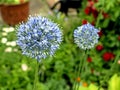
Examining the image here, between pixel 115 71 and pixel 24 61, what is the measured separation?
88 centimetres

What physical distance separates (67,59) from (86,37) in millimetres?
1690

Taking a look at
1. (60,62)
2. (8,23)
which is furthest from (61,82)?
(8,23)

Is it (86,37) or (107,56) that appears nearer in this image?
(86,37)

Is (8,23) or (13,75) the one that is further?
(8,23)

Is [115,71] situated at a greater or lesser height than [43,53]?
lesser

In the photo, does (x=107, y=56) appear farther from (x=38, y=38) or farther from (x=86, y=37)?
(x=38, y=38)

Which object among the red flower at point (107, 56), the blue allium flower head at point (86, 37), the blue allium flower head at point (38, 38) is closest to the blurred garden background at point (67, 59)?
the red flower at point (107, 56)

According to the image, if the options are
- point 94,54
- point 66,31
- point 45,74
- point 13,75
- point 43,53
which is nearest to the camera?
point 43,53

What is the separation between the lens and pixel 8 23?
4441mm

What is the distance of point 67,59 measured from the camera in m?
3.54

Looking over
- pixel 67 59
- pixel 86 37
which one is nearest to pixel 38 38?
pixel 86 37

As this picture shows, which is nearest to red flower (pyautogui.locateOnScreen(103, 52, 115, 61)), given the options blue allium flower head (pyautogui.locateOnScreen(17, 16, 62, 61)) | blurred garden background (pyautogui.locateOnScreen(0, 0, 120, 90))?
blurred garden background (pyautogui.locateOnScreen(0, 0, 120, 90))

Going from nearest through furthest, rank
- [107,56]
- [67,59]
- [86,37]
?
[86,37], [67,59], [107,56]

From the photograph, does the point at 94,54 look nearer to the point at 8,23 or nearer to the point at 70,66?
the point at 70,66
